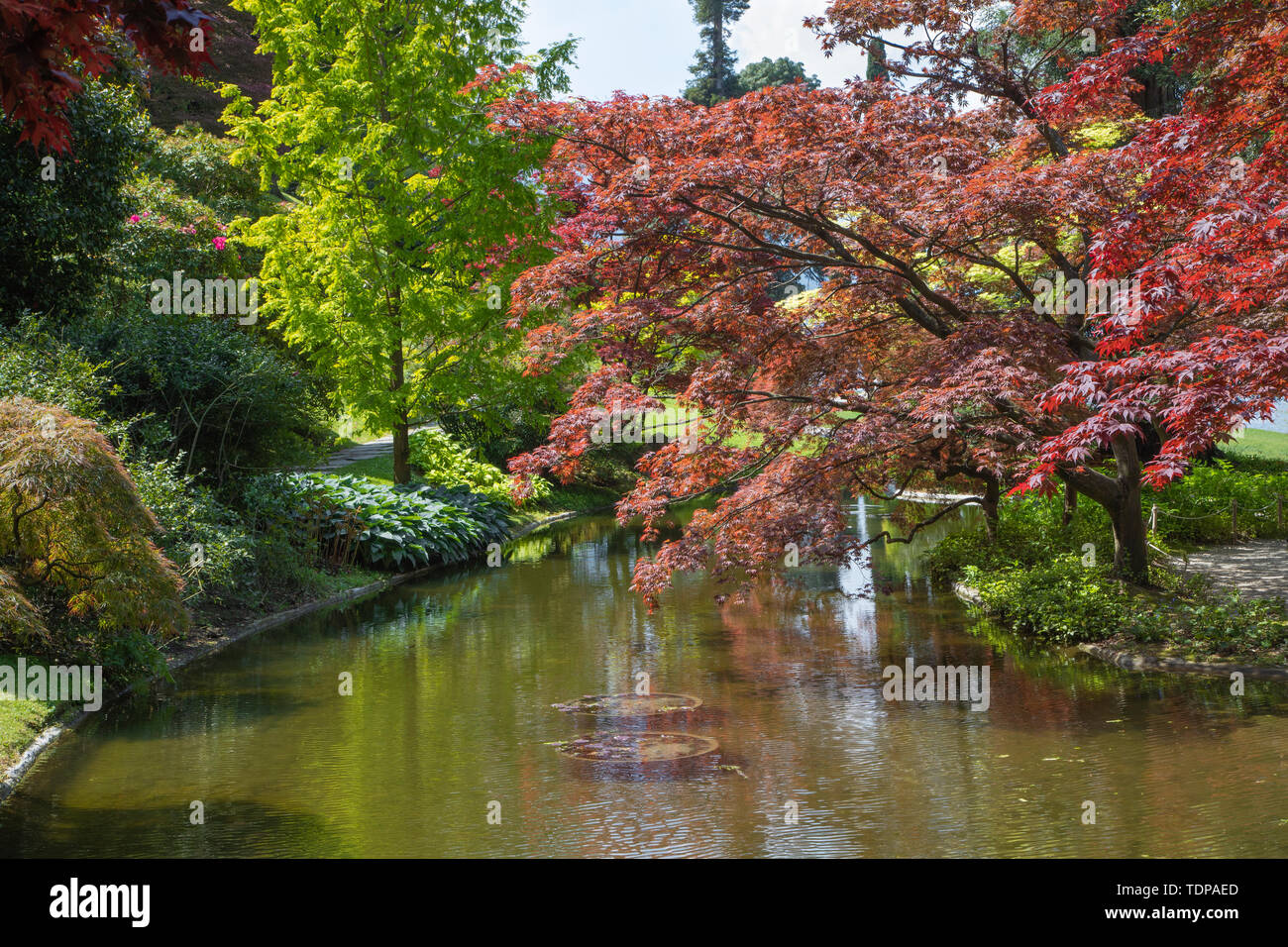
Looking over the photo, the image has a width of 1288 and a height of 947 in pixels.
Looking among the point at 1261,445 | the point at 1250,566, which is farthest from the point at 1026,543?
the point at 1261,445

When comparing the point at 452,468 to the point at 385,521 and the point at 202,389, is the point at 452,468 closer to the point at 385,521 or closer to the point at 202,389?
the point at 385,521

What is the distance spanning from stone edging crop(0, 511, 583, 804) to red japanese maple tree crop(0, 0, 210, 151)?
4.26 m

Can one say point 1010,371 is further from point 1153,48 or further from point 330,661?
point 330,661

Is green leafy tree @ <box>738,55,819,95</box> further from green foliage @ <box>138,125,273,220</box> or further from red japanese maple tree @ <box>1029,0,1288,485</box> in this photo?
red japanese maple tree @ <box>1029,0,1288,485</box>

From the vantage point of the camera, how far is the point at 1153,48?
943 centimetres

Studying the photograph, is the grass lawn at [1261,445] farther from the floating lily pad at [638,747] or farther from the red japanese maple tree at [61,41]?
the red japanese maple tree at [61,41]

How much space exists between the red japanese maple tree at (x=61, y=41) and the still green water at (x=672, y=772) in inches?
153

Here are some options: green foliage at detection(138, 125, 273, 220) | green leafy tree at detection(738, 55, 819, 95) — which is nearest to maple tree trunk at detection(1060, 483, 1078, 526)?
green foliage at detection(138, 125, 273, 220)

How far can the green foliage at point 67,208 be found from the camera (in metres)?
12.6

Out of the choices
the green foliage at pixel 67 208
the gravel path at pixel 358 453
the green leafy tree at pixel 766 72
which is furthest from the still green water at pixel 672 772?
the green leafy tree at pixel 766 72

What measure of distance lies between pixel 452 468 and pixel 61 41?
1716 centimetres

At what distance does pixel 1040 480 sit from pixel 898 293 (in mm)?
3438

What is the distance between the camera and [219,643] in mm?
10906

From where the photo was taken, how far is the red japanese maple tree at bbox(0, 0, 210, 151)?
448cm
